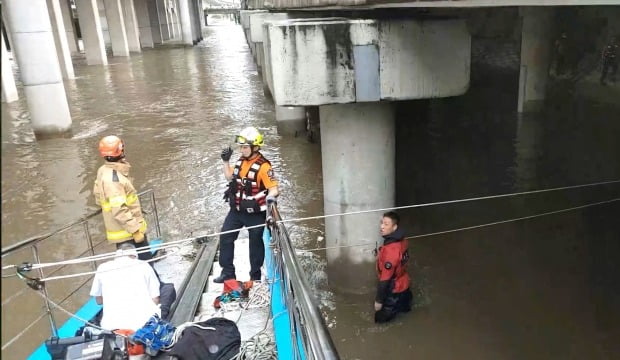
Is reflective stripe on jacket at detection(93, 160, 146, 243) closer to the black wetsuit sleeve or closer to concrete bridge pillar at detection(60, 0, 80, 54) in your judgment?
the black wetsuit sleeve

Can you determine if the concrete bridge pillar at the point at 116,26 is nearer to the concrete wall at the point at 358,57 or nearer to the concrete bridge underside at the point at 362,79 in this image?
the concrete bridge underside at the point at 362,79

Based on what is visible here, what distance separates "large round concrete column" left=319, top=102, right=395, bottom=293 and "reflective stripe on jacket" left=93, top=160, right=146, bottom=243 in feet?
8.77

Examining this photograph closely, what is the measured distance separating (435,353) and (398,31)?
3.85 m

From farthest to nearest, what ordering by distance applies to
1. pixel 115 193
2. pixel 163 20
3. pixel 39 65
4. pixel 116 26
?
pixel 163 20 < pixel 116 26 < pixel 39 65 < pixel 115 193

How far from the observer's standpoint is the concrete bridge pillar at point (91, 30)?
32406mm

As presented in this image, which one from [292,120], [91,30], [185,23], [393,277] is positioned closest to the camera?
[393,277]

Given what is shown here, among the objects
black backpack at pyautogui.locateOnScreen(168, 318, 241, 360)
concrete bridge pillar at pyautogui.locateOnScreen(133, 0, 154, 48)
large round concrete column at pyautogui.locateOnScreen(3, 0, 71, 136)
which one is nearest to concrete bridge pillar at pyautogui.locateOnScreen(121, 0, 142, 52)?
concrete bridge pillar at pyautogui.locateOnScreen(133, 0, 154, 48)

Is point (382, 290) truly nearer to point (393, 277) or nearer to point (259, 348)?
point (393, 277)

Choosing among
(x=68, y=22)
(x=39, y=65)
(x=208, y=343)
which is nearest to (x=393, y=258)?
(x=208, y=343)

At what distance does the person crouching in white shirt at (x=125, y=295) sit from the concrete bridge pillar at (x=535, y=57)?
1385 cm

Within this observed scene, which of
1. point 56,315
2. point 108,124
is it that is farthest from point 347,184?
point 108,124

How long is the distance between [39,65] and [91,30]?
19.2 meters

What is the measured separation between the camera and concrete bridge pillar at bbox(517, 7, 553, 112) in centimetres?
1540

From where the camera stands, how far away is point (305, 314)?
2457 millimetres
